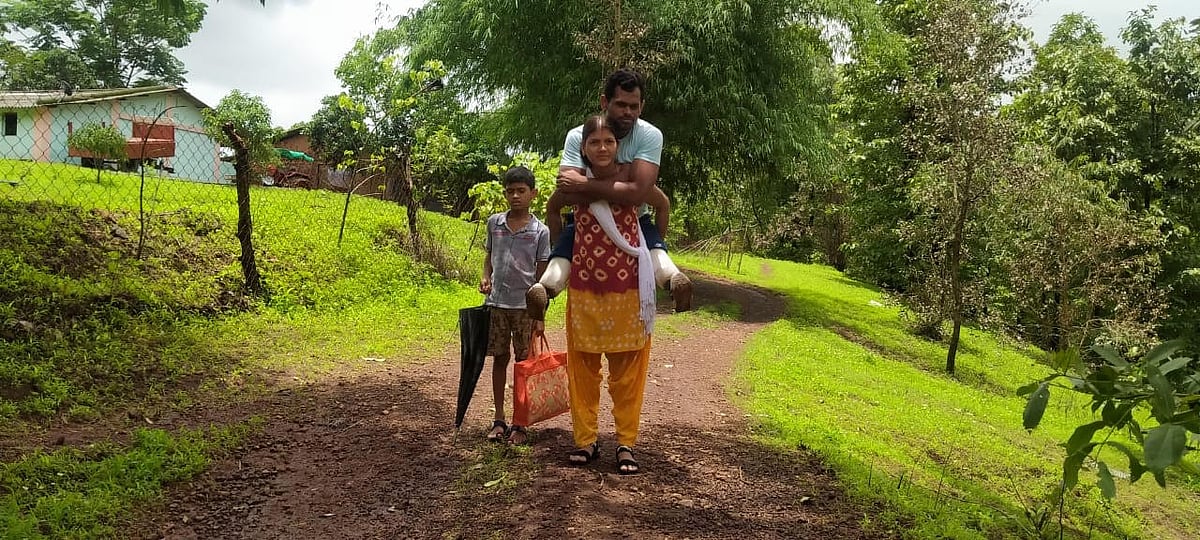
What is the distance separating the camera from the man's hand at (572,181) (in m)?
3.23

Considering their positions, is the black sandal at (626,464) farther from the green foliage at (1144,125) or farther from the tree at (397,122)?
the green foliage at (1144,125)

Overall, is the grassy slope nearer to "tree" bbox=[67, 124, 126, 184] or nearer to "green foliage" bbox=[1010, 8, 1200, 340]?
"tree" bbox=[67, 124, 126, 184]

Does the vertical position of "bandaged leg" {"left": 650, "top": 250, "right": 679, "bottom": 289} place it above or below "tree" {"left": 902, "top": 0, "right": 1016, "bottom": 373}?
below

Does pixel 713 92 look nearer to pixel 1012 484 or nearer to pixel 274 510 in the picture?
pixel 1012 484

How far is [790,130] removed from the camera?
12.3 m

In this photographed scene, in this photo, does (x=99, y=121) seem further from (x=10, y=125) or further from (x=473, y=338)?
(x=473, y=338)

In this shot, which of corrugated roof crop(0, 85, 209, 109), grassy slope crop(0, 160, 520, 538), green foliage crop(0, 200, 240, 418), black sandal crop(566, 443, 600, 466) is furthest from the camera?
corrugated roof crop(0, 85, 209, 109)

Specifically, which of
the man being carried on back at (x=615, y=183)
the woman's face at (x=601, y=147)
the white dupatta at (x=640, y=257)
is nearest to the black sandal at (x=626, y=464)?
the white dupatta at (x=640, y=257)

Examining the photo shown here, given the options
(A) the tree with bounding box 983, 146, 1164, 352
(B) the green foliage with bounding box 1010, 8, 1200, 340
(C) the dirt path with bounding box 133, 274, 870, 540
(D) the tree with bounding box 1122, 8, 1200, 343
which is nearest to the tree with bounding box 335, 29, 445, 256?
(C) the dirt path with bounding box 133, 274, 870, 540

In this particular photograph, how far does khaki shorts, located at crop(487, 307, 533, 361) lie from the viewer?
4.04 metres

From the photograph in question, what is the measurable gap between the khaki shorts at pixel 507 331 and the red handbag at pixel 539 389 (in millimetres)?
254

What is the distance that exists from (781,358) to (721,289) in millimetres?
6770

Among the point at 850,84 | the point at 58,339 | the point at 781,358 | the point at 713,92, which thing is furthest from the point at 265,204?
the point at 850,84

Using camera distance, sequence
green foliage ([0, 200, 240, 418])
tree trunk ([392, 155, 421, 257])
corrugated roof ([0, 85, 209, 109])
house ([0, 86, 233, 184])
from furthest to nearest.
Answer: corrugated roof ([0, 85, 209, 109])
house ([0, 86, 233, 184])
tree trunk ([392, 155, 421, 257])
green foliage ([0, 200, 240, 418])
